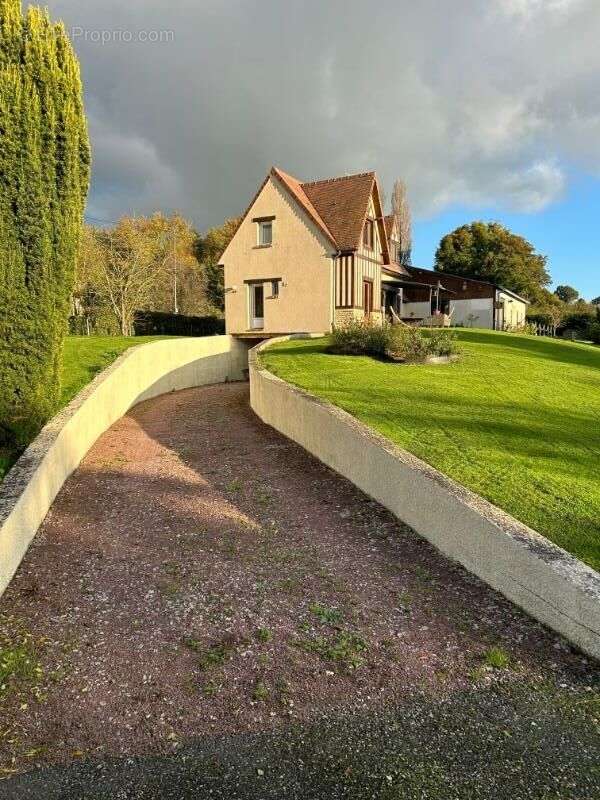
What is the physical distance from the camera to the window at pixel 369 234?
2342 centimetres

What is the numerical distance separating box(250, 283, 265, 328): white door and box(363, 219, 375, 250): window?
510 cm

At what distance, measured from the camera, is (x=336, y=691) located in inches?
119

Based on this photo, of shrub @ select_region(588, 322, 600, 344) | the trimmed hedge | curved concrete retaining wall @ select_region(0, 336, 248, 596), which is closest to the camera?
curved concrete retaining wall @ select_region(0, 336, 248, 596)

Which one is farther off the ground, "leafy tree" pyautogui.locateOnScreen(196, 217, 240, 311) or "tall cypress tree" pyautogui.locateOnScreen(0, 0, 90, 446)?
"leafy tree" pyautogui.locateOnScreen(196, 217, 240, 311)

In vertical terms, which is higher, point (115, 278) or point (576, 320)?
point (115, 278)

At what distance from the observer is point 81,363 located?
37.8 ft

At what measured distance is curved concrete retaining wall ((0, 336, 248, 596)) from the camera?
4.47 metres

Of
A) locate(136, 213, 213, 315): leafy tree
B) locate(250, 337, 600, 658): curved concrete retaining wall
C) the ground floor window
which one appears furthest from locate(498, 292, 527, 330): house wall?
locate(250, 337, 600, 658): curved concrete retaining wall

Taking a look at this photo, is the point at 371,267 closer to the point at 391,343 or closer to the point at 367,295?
the point at 367,295

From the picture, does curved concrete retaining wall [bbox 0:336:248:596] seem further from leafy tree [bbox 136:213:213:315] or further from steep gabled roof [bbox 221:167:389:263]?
leafy tree [bbox 136:213:213:315]

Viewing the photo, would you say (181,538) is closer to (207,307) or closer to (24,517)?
(24,517)

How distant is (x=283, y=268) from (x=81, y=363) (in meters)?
13.3

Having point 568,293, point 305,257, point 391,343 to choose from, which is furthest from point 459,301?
point 568,293

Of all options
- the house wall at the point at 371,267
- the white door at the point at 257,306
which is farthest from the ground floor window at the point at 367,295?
the white door at the point at 257,306
